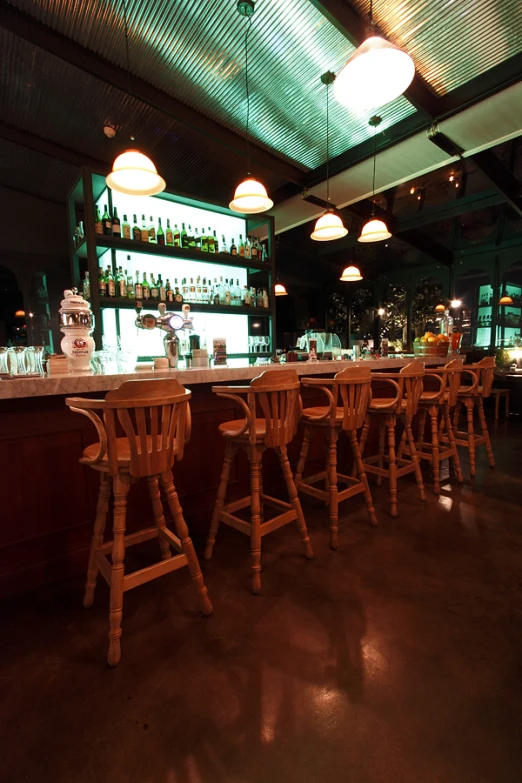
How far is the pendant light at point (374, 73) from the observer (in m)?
1.74

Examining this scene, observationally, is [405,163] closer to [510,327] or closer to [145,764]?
[510,327]

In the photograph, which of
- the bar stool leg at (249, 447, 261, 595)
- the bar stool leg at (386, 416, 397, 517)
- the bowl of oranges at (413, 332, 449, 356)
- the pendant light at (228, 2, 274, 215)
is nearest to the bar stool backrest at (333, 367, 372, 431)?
the bar stool leg at (386, 416, 397, 517)

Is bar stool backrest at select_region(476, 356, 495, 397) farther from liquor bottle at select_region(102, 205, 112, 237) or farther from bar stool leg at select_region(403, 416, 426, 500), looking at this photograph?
liquor bottle at select_region(102, 205, 112, 237)

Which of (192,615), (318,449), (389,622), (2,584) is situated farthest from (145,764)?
(318,449)

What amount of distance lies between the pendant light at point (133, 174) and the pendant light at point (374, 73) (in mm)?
1311

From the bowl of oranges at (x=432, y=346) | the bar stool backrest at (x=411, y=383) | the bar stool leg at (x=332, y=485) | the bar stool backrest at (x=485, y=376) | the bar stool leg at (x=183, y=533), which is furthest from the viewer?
the bowl of oranges at (x=432, y=346)

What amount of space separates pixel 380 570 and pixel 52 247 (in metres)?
5.95

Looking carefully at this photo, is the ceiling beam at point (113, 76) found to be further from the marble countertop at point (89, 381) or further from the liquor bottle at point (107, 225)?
the marble countertop at point (89, 381)

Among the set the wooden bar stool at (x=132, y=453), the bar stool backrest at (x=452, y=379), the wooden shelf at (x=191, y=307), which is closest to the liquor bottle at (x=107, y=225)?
the wooden shelf at (x=191, y=307)

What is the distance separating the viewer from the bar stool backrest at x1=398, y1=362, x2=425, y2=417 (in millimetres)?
2566

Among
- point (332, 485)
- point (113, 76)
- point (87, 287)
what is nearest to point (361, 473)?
point (332, 485)

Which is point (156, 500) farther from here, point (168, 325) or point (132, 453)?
point (168, 325)

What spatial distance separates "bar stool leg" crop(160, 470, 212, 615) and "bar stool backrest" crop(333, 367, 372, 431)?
1.08m

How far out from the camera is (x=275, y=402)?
1.73 m
